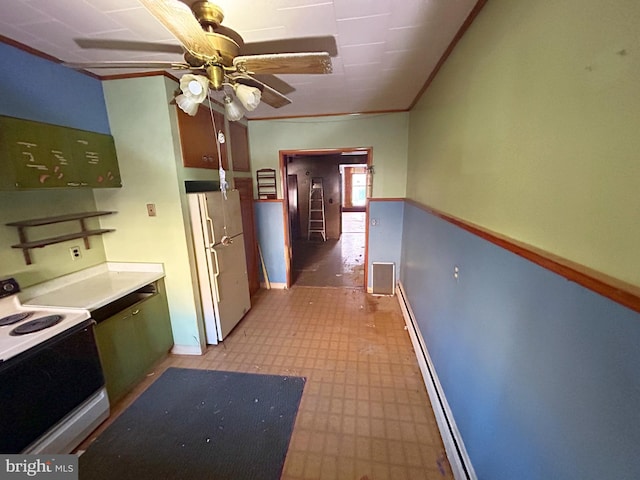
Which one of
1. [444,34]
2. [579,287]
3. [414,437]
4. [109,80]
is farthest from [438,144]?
[109,80]

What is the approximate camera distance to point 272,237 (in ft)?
12.9

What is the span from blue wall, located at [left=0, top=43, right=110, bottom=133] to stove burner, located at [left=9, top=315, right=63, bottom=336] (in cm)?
129

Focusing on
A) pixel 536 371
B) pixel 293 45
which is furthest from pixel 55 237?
pixel 536 371

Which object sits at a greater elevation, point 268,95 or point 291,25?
point 291,25

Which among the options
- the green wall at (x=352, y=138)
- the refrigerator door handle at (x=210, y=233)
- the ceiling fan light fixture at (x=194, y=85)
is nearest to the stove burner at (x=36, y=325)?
the refrigerator door handle at (x=210, y=233)

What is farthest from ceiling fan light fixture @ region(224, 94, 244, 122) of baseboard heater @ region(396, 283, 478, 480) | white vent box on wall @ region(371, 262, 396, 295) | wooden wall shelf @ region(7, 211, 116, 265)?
white vent box on wall @ region(371, 262, 396, 295)

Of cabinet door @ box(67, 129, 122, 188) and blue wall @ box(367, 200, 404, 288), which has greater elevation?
cabinet door @ box(67, 129, 122, 188)

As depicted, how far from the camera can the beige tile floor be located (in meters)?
1.51

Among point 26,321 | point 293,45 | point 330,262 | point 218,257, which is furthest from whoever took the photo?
point 330,262

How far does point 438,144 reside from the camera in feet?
6.59

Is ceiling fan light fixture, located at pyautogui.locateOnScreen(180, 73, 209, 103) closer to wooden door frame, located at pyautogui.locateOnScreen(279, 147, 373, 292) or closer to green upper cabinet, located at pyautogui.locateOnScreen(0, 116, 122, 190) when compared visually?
green upper cabinet, located at pyautogui.locateOnScreen(0, 116, 122, 190)

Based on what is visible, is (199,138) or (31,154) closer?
(31,154)

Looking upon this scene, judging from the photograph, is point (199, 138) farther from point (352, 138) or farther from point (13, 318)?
point (352, 138)

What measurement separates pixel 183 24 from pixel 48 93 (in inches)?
62.3
